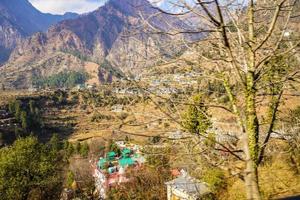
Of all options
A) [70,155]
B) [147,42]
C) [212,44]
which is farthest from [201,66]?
[70,155]

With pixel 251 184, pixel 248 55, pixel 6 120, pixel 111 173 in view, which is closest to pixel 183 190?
pixel 111 173

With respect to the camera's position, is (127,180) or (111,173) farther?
(111,173)

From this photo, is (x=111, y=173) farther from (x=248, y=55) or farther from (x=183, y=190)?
(x=248, y=55)

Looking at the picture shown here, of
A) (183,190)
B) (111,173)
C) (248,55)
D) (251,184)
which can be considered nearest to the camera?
(251,184)

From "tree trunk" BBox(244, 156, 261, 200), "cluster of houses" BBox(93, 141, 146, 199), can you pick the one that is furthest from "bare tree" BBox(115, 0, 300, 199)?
"cluster of houses" BBox(93, 141, 146, 199)

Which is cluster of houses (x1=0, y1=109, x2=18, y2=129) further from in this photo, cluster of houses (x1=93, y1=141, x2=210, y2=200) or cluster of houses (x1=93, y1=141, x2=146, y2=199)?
cluster of houses (x1=93, y1=141, x2=146, y2=199)

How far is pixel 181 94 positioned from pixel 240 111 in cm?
62

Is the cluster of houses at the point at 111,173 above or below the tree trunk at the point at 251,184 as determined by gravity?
below

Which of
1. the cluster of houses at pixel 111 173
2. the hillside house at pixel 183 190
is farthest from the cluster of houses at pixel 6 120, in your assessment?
the hillside house at pixel 183 190

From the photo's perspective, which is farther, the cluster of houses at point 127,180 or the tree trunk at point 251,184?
the cluster of houses at point 127,180

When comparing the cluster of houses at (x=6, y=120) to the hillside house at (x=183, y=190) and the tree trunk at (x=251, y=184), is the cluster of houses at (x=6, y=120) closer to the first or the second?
the hillside house at (x=183, y=190)

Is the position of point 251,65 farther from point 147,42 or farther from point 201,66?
point 147,42

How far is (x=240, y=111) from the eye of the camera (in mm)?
3158

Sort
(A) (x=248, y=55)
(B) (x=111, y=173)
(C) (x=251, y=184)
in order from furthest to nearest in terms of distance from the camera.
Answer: (B) (x=111, y=173) → (A) (x=248, y=55) → (C) (x=251, y=184)
